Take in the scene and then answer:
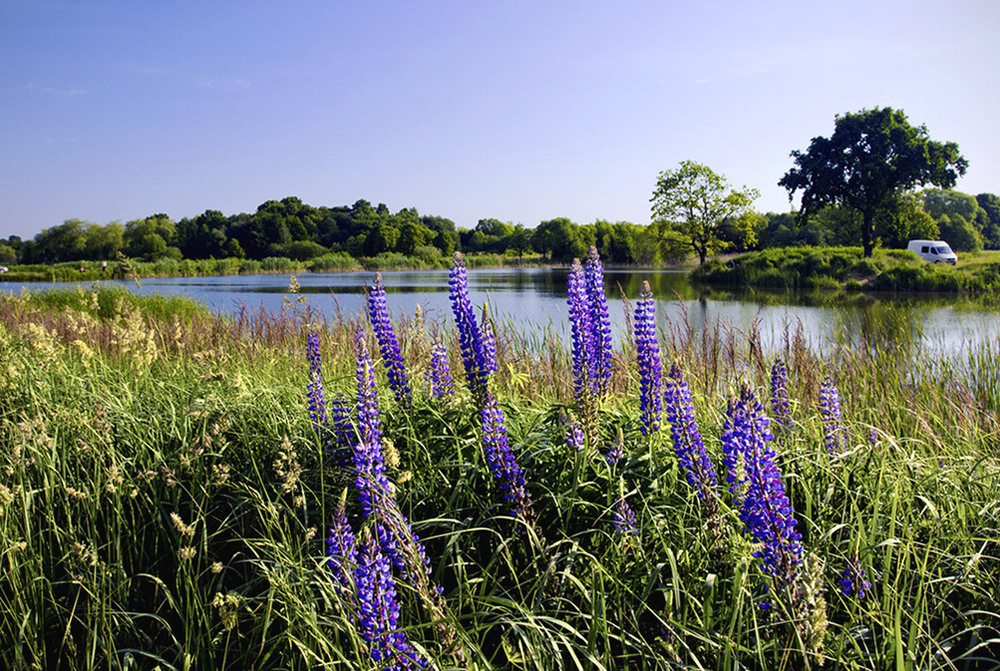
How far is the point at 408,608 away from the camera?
216cm

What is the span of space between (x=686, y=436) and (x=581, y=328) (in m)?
0.97

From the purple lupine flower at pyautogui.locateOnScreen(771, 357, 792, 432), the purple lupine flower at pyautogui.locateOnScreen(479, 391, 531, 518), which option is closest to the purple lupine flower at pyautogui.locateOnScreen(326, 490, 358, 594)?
the purple lupine flower at pyautogui.locateOnScreen(479, 391, 531, 518)

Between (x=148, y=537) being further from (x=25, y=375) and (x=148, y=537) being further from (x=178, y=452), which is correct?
(x=25, y=375)

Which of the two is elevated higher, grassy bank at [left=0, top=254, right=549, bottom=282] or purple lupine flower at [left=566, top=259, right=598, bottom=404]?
grassy bank at [left=0, top=254, right=549, bottom=282]

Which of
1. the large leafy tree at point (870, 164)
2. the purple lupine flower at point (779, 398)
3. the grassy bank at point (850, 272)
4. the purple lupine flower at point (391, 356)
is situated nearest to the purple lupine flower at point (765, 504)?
the purple lupine flower at point (779, 398)

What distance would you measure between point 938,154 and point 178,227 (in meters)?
93.6

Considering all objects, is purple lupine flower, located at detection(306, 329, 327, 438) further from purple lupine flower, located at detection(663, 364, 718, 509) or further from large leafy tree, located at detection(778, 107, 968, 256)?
large leafy tree, located at detection(778, 107, 968, 256)

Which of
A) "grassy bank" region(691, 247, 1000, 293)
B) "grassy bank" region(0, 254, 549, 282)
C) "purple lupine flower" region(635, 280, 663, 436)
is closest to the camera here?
"purple lupine flower" region(635, 280, 663, 436)

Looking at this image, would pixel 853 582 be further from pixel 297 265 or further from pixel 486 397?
pixel 297 265

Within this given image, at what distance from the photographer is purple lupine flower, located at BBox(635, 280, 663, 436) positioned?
2.68m

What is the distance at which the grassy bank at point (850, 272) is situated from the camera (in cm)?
2502

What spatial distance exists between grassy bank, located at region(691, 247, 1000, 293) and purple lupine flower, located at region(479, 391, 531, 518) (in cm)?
2633

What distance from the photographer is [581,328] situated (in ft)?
9.93

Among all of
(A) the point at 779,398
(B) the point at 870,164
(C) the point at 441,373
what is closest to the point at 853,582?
(A) the point at 779,398
